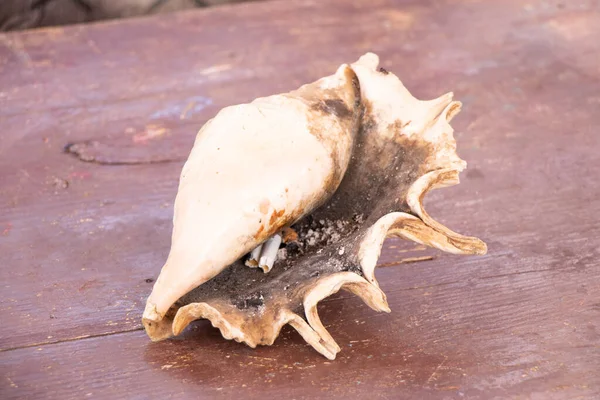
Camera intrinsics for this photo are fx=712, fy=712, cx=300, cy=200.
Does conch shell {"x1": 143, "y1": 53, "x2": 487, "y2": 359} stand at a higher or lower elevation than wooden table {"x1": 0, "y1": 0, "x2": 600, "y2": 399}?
higher

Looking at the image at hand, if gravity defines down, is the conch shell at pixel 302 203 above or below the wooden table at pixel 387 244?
above

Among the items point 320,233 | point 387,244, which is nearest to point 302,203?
point 320,233

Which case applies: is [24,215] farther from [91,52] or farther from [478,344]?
[478,344]

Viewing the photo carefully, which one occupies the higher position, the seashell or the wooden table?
the seashell

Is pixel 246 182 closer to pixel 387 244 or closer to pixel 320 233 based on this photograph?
pixel 320 233

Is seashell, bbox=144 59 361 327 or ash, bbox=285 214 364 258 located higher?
seashell, bbox=144 59 361 327
